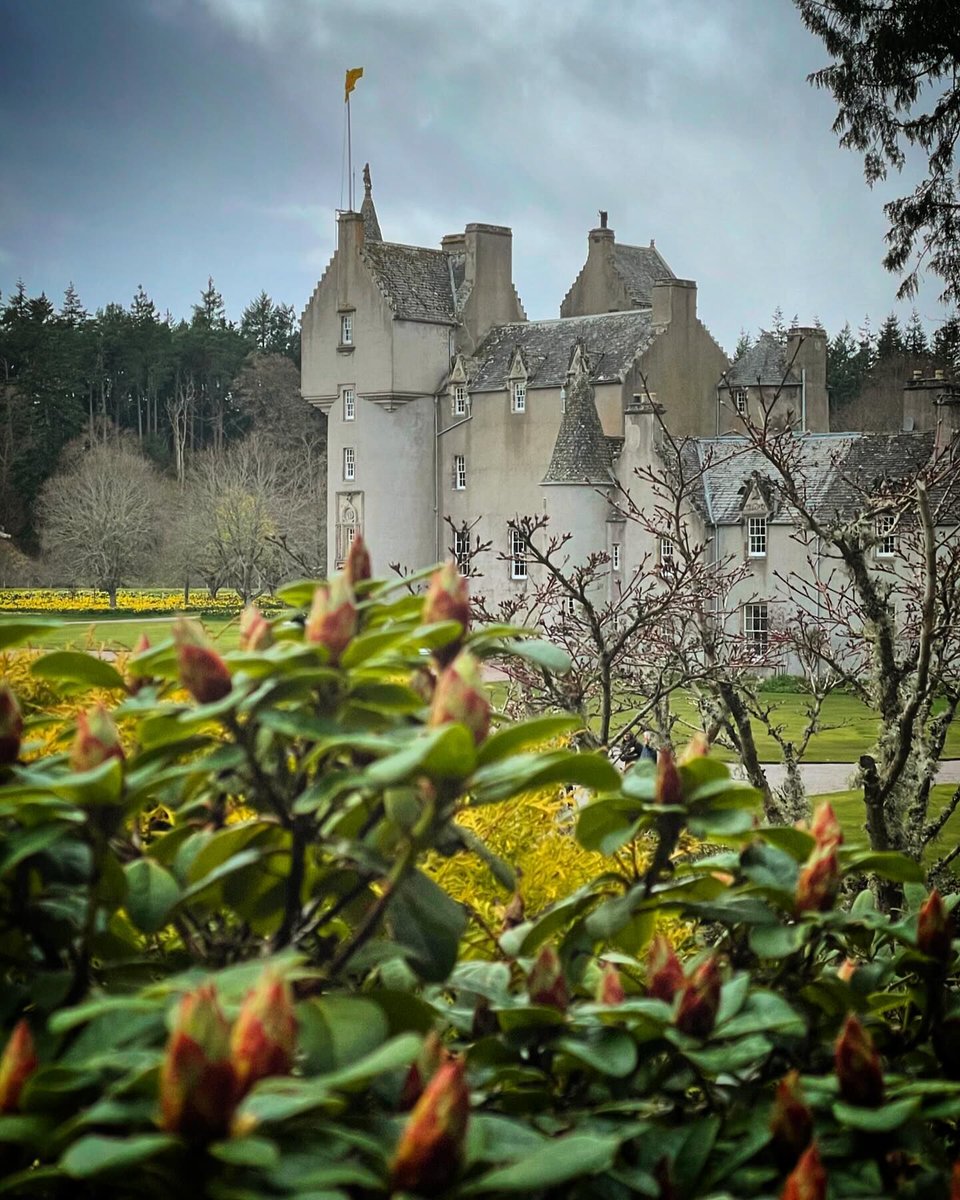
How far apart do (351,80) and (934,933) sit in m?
49.9

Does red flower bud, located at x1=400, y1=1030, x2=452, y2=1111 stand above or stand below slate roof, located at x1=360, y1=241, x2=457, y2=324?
below

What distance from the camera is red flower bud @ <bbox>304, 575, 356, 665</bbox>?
5.10ft

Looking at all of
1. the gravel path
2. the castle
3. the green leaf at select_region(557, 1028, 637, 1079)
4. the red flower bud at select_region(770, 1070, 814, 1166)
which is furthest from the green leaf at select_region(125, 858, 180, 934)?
the castle

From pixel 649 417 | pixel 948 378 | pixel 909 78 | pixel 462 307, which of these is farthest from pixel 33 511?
pixel 909 78

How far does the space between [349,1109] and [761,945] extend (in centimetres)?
54

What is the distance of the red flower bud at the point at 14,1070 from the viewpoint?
1.26 m

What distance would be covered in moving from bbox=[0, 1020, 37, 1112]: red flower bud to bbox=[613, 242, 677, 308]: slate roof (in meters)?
46.2

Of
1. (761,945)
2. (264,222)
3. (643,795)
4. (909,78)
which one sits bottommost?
(761,945)

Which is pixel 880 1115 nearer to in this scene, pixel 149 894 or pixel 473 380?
pixel 149 894

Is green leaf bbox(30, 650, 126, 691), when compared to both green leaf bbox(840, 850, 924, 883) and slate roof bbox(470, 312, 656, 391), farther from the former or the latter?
slate roof bbox(470, 312, 656, 391)

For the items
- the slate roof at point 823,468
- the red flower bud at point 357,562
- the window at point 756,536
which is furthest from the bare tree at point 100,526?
the red flower bud at point 357,562

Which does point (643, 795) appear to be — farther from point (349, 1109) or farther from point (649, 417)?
point (649, 417)

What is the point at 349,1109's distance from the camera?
4.93 ft

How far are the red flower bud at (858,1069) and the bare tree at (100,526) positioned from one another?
124 feet
